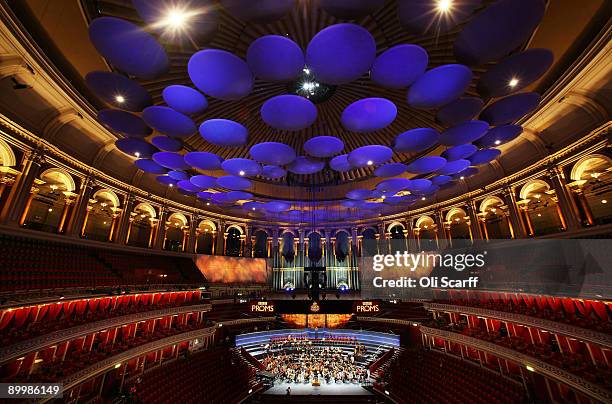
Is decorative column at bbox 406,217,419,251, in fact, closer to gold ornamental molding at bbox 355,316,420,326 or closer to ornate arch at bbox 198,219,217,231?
gold ornamental molding at bbox 355,316,420,326

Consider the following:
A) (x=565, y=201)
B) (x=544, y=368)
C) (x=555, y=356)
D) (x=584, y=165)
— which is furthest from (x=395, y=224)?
(x=544, y=368)

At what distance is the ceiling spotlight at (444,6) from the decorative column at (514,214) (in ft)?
48.6

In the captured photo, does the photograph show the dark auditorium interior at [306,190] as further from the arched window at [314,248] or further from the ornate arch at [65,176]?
the arched window at [314,248]

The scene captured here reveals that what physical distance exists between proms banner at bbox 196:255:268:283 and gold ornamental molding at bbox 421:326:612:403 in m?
16.4

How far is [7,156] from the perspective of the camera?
12.0 m

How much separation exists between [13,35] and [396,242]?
2640cm

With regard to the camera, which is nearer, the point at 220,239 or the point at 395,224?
the point at 220,239

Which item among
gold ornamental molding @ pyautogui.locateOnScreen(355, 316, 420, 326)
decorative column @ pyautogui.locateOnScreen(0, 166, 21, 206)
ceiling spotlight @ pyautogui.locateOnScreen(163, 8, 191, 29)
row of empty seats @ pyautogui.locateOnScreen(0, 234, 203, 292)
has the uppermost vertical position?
ceiling spotlight @ pyautogui.locateOnScreen(163, 8, 191, 29)

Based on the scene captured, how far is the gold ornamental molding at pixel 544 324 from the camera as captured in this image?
977 cm

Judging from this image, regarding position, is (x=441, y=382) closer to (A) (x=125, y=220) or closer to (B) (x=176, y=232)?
(A) (x=125, y=220)

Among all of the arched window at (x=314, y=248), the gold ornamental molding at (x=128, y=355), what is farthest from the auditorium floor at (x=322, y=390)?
the arched window at (x=314, y=248)

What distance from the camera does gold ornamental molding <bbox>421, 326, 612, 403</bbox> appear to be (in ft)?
29.0
